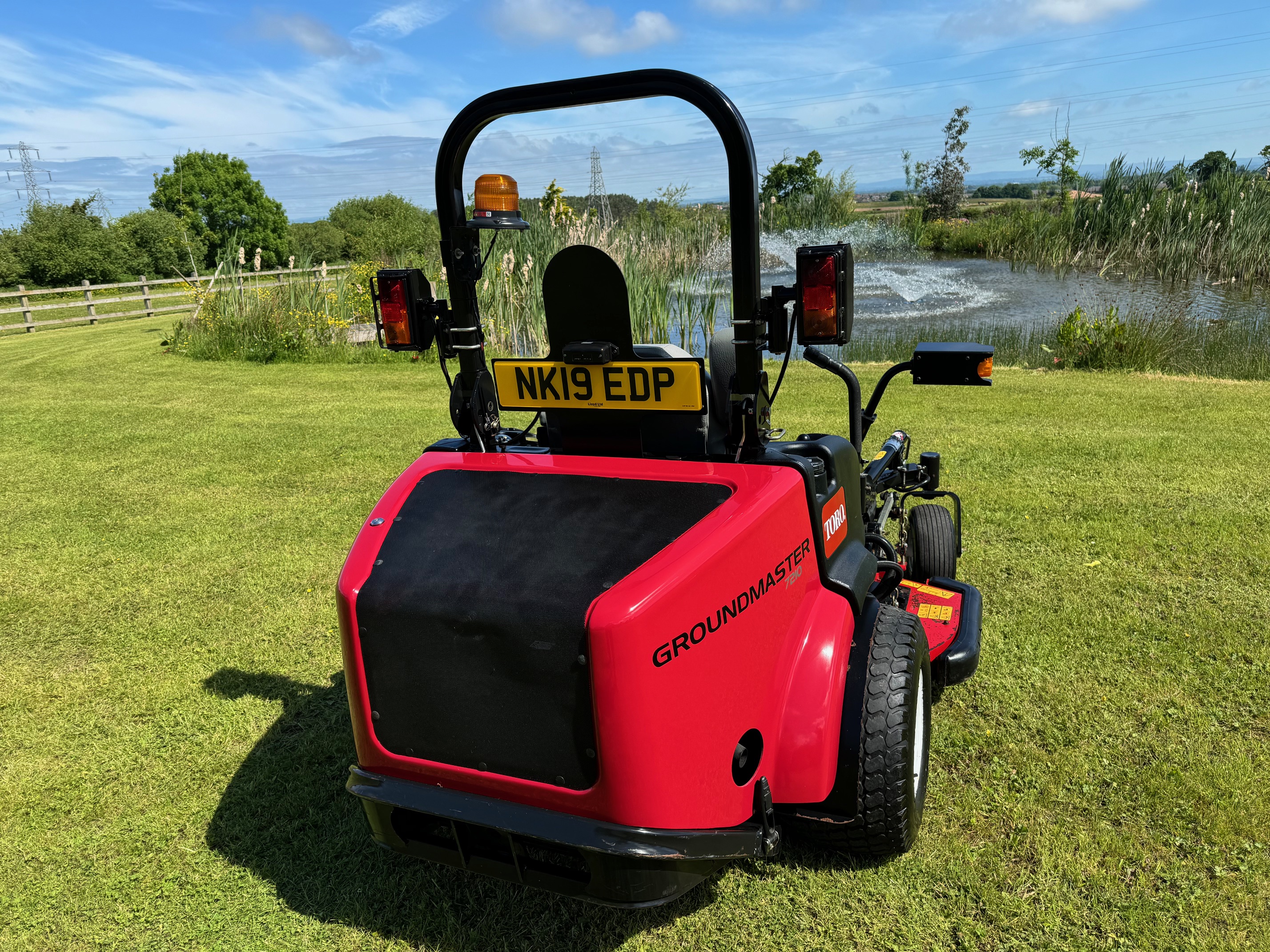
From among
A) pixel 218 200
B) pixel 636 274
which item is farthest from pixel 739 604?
pixel 218 200

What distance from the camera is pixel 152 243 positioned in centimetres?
3738

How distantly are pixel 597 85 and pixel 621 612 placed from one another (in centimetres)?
142

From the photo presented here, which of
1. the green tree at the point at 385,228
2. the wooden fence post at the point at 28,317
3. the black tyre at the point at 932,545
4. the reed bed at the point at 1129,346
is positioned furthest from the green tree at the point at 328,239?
the black tyre at the point at 932,545

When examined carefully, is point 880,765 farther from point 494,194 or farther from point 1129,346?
point 1129,346

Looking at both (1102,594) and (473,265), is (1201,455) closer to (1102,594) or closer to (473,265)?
(1102,594)

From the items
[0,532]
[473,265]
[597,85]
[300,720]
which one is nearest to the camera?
[597,85]

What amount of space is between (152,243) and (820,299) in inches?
1651

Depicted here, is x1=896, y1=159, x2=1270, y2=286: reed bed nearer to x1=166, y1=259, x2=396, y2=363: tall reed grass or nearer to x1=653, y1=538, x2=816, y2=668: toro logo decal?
x1=166, y1=259, x2=396, y2=363: tall reed grass

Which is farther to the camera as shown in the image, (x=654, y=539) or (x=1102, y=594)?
(x=1102, y=594)

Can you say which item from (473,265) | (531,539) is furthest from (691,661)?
(473,265)

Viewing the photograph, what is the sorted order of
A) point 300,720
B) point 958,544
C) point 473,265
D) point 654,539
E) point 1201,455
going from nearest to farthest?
point 654,539
point 473,265
point 300,720
point 958,544
point 1201,455

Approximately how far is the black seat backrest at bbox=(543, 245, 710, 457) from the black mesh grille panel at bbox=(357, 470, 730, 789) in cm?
25

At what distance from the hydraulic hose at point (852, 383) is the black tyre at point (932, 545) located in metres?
1.13

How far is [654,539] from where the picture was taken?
2.04 metres
